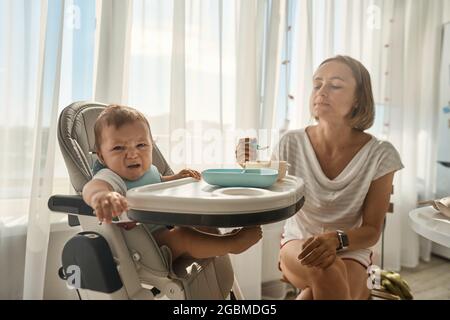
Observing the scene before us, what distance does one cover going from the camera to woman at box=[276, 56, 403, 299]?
0.86m

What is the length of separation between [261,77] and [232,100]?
7.8 inches

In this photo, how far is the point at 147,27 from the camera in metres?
1.24

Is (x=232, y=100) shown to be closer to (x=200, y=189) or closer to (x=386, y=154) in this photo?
(x=386, y=154)

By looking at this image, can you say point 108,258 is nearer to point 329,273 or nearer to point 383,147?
point 329,273

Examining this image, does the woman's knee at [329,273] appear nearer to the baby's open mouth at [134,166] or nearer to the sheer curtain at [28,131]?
the baby's open mouth at [134,166]

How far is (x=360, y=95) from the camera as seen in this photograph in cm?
94

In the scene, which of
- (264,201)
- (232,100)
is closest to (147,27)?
(232,100)

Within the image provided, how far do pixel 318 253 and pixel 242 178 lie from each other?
300 mm

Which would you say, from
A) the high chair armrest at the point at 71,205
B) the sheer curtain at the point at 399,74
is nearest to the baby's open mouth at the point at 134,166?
the high chair armrest at the point at 71,205

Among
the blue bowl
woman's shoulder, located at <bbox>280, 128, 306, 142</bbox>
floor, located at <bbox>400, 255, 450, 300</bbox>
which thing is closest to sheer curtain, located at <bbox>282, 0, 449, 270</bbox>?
floor, located at <bbox>400, 255, 450, 300</bbox>

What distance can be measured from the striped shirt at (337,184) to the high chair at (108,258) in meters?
0.42

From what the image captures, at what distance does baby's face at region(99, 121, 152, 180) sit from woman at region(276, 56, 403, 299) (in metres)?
0.51

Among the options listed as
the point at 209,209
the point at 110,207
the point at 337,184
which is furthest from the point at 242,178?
the point at 337,184
